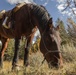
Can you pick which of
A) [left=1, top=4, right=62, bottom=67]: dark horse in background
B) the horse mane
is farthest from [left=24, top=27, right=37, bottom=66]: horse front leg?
the horse mane

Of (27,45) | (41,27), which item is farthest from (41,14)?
(27,45)

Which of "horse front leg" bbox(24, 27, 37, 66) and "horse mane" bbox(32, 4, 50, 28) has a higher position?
"horse mane" bbox(32, 4, 50, 28)

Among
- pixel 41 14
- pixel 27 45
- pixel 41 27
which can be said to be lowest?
pixel 27 45

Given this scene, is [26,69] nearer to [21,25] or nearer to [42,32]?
[42,32]

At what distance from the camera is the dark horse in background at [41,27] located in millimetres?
6148

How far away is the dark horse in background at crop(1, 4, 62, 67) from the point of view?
6148 mm

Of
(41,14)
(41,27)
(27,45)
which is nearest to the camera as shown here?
(41,27)

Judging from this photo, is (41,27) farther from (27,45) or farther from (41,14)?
(27,45)

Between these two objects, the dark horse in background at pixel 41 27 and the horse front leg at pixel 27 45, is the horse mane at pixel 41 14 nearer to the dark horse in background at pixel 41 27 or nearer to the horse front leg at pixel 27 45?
the dark horse in background at pixel 41 27

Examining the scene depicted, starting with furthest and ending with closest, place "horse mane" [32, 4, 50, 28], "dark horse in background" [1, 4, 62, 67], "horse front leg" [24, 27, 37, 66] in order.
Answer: "horse front leg" [24, 27, 37, 66]
"horse mane" [32, 4, 50, 28]
"dark horse in background" [1, 4, 62, 67]

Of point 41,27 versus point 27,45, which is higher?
point 41,27

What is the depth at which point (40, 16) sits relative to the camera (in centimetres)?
731

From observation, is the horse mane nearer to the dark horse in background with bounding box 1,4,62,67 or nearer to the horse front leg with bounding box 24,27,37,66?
the dark horse in background with bounding box 1,4,62,67

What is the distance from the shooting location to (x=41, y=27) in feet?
23.2
